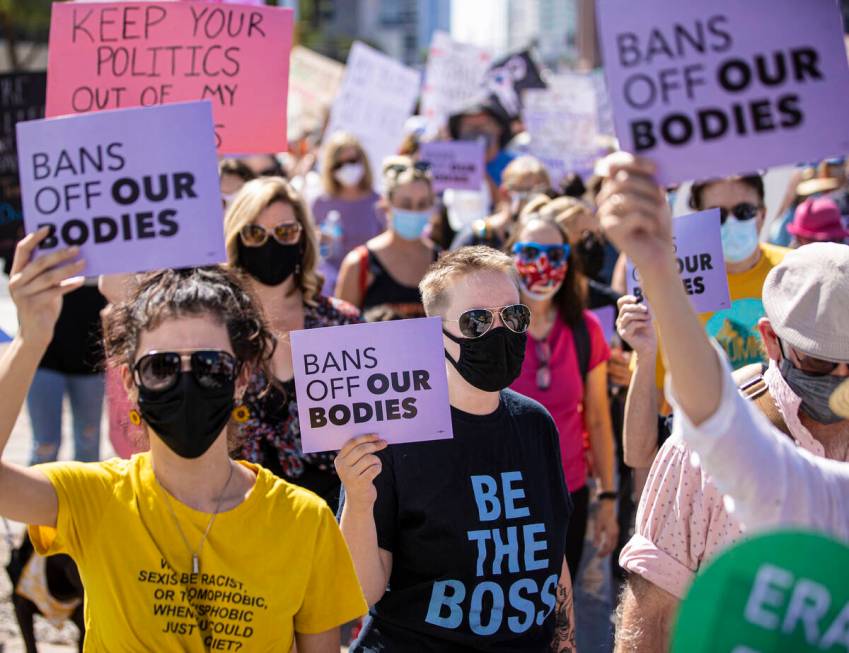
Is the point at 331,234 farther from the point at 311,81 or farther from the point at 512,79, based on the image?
the point at 311,81

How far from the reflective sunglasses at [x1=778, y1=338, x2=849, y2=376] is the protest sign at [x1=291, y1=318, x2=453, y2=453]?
34.0 inches

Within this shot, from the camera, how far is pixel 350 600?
245 centimetres

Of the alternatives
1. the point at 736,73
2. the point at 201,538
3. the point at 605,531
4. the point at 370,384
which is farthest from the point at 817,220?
the point at 201,538

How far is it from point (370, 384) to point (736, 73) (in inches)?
46.7

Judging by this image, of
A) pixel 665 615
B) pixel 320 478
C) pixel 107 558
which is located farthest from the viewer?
pixel 320 478

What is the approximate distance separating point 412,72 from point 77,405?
5.93 m

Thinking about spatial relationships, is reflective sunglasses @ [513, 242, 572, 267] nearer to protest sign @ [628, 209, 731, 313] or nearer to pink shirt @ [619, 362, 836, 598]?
protest sign @ [628, 209, 731, 313]

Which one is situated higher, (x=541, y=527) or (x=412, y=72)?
(x=412, y=72)

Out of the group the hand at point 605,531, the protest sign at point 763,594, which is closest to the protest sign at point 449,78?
the hand at point 605,531

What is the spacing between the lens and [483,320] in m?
3.04

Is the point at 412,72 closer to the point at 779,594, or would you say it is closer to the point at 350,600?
the point at 350,600

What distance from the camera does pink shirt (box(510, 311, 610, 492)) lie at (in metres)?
4.39

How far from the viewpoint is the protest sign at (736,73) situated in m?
1.97

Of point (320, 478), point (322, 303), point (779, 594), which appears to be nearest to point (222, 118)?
point (322, 303)
